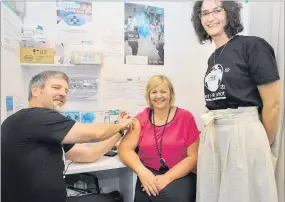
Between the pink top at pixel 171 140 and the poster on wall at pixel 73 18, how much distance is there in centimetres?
112

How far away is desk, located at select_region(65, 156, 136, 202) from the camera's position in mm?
1647

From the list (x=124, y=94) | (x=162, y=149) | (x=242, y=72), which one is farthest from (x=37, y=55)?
(x=242, y=72)

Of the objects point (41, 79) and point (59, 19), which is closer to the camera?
point (41, 79)

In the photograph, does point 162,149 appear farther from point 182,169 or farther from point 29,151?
point 29,151

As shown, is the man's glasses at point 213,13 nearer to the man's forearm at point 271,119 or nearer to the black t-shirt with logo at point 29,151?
the man's forearm at point 271,119

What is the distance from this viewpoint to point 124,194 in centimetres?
217

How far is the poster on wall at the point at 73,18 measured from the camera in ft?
7.15

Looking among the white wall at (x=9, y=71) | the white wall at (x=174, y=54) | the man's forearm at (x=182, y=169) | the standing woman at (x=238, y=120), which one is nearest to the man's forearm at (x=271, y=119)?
the standing woman at (x=238, y=120)

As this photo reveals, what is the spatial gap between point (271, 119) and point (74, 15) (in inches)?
71.9

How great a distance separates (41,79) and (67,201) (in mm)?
749

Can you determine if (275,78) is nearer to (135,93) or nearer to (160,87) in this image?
(160,87)

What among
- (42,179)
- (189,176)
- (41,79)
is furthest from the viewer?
(189,176)

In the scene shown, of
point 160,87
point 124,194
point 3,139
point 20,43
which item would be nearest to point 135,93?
point 160,87

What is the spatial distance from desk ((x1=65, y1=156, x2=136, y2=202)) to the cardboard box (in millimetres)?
844
